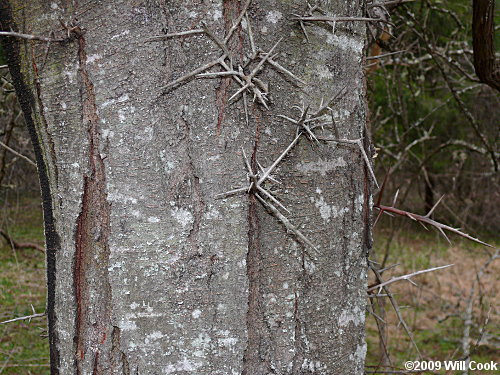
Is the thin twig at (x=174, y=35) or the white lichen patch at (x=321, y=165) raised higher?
the thin twig at (x=174, y=35)

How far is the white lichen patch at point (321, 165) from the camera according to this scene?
92cm

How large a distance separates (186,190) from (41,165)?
32 cm

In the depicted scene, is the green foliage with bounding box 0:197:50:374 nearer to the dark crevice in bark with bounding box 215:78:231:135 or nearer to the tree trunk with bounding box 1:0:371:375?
the tree trunk with bounding box 1:0:371:375

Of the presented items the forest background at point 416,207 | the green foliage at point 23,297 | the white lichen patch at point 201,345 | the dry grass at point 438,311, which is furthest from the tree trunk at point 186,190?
the dry grass at point 438,311

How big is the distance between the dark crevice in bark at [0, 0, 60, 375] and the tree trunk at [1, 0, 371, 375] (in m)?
0.03

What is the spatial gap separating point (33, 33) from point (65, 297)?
483 millimetres

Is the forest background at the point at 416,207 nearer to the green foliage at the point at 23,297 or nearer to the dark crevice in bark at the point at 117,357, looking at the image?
the green foliage at the point at 23,297

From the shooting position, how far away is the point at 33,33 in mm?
936

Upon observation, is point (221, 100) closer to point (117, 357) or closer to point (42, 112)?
point (42, 112)

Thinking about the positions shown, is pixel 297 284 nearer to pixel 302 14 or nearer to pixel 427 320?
pixel 302 14

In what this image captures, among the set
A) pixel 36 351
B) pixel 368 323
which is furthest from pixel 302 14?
pixel 368 323

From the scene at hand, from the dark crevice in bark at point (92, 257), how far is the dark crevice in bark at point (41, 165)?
3.3 inches

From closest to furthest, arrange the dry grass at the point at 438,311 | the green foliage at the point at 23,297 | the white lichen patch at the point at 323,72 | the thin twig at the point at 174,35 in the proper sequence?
the thin twig at the point at 174,35, the white lichen patch at the point at 323,72, the green foliage at the point at 23,297, the dry grass at the point at 438,311

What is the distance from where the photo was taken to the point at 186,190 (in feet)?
2.82
